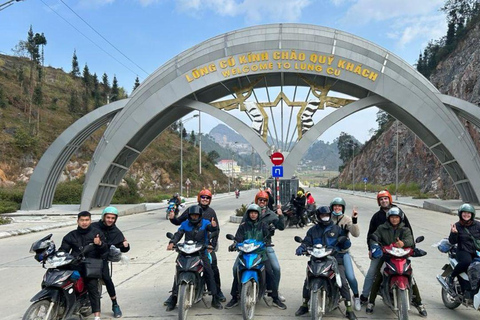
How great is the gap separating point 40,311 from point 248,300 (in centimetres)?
256

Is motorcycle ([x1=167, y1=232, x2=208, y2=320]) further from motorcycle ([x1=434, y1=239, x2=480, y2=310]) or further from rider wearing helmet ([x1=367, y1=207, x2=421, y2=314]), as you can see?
motorcycle ([x1=434, y1=239, x2=480, y2=310])

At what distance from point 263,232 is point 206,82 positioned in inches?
770

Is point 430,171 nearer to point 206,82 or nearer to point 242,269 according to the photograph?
point 206,82

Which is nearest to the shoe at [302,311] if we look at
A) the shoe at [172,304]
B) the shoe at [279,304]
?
the shoe at [279,304]

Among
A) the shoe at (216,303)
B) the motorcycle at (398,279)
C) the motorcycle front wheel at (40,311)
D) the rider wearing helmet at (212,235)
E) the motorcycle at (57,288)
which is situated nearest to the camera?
the motorcycle front wheel at (40,311)

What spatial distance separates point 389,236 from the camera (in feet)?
19.4

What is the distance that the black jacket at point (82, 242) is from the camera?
536 cm

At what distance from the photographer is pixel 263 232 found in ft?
20.2

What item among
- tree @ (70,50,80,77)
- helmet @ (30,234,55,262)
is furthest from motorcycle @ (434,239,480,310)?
tree @ (70,50,80,77)

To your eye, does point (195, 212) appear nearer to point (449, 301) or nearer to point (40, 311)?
point (40, 311)

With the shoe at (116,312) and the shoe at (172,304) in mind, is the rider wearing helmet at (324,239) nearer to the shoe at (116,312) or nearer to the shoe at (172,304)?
the shoe at (172,304)

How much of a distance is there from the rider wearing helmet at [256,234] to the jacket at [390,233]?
5.04ft

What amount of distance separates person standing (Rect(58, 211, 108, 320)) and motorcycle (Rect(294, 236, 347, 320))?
2.75 m

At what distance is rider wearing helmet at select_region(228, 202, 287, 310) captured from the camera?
6105mm
